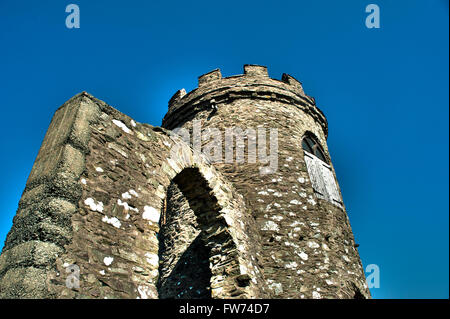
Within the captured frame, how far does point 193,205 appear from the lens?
579 cm

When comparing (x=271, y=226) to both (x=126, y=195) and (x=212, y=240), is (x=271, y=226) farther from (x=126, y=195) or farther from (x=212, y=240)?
(x=126, y=195)

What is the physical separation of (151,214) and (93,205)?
0.74m

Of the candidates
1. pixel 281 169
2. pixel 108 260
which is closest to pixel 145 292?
pixel 108 260

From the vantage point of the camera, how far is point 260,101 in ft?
27.4

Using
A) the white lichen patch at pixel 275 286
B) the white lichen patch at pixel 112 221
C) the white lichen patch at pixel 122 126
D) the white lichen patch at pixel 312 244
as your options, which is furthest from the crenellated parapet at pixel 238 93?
the white lichen patch at pixel 112 221

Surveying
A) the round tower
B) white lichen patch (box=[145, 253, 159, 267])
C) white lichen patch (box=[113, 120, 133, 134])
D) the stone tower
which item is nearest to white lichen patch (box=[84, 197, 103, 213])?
the stone tower

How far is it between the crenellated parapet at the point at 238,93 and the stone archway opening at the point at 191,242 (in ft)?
7.19

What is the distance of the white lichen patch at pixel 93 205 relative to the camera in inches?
135

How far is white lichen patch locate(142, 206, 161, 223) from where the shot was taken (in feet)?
12.8

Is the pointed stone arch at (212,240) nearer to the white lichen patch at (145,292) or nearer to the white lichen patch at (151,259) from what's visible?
the white lichen patch at (151,259)
